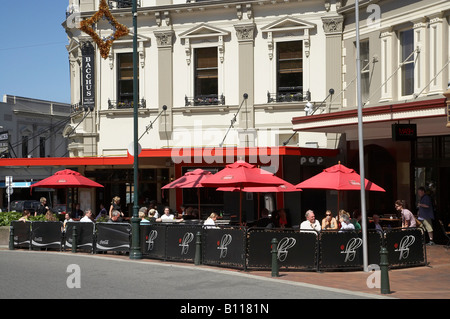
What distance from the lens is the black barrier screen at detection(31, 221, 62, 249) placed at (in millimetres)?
21094

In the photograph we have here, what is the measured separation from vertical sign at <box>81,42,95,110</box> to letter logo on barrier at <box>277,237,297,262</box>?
51.8ft

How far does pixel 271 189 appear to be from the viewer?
21266mm

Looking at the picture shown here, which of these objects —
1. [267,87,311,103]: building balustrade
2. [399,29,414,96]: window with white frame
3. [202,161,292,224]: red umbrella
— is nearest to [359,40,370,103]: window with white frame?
[399,29,414,96]: window with white frame

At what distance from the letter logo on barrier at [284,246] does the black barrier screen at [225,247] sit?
0.80m

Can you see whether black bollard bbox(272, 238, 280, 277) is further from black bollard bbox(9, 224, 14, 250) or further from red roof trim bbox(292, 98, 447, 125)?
black bollard bbox(9, 224, 14, 250)

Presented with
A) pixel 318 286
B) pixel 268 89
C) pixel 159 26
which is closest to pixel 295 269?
pixel 318 286

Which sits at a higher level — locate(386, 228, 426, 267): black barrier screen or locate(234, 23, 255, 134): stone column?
locate(234, 23, 255, 134): stone column

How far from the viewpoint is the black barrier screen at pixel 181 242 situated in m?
17.2

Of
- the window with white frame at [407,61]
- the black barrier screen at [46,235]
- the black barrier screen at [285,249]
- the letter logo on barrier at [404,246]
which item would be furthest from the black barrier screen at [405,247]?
the black barrier screen at [46,235]

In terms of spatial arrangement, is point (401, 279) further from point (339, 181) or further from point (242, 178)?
point (242, 178)

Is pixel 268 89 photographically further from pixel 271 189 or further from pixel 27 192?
pixel 27 192

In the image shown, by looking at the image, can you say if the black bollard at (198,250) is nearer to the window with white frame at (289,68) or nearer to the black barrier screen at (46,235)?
the black barrier screen at (46,235)

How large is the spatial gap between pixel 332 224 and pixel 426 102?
420 cm

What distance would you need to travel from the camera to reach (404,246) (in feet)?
52.9
